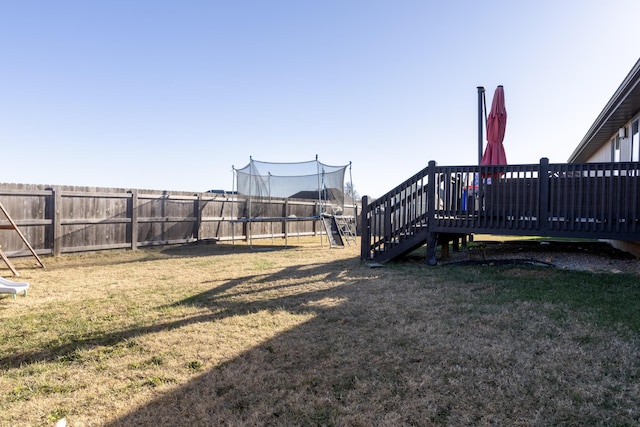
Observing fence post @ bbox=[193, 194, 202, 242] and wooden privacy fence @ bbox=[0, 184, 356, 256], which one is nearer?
wooden privacy fence @ bbox=[0, 184, 356, 256]

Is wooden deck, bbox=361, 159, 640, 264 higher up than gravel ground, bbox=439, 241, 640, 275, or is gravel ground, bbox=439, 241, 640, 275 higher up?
wooden deck, bbox=361, 159, 640, 264

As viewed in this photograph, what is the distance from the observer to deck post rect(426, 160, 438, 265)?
6.86 m

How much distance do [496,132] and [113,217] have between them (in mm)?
9337

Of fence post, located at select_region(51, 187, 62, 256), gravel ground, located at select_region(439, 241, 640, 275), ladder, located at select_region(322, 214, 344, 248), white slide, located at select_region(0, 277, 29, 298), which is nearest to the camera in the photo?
white slide, located at select_region(0, 277, 29, 298)

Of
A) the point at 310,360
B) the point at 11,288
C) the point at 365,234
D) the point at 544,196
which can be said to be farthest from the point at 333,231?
the point at 310,360

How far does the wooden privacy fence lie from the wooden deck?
19.9 ft

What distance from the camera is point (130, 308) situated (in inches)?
163

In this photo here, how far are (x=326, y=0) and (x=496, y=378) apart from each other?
1105cm

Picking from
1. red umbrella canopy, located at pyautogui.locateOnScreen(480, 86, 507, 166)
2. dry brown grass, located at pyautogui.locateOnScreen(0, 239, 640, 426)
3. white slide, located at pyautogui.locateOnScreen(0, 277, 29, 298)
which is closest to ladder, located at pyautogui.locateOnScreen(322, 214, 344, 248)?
red umbrella canopy, located at pyautogui.locateOnScreen(480, 86, 507, 166)

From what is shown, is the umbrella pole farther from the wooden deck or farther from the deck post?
the deck post

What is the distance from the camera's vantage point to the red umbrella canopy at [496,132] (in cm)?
746

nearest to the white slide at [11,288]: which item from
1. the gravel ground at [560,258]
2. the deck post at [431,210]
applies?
the deck post at [431,210]

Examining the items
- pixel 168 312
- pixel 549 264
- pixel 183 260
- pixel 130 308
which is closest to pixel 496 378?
pixel 168 312

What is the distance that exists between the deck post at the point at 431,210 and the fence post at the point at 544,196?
1695 mm
